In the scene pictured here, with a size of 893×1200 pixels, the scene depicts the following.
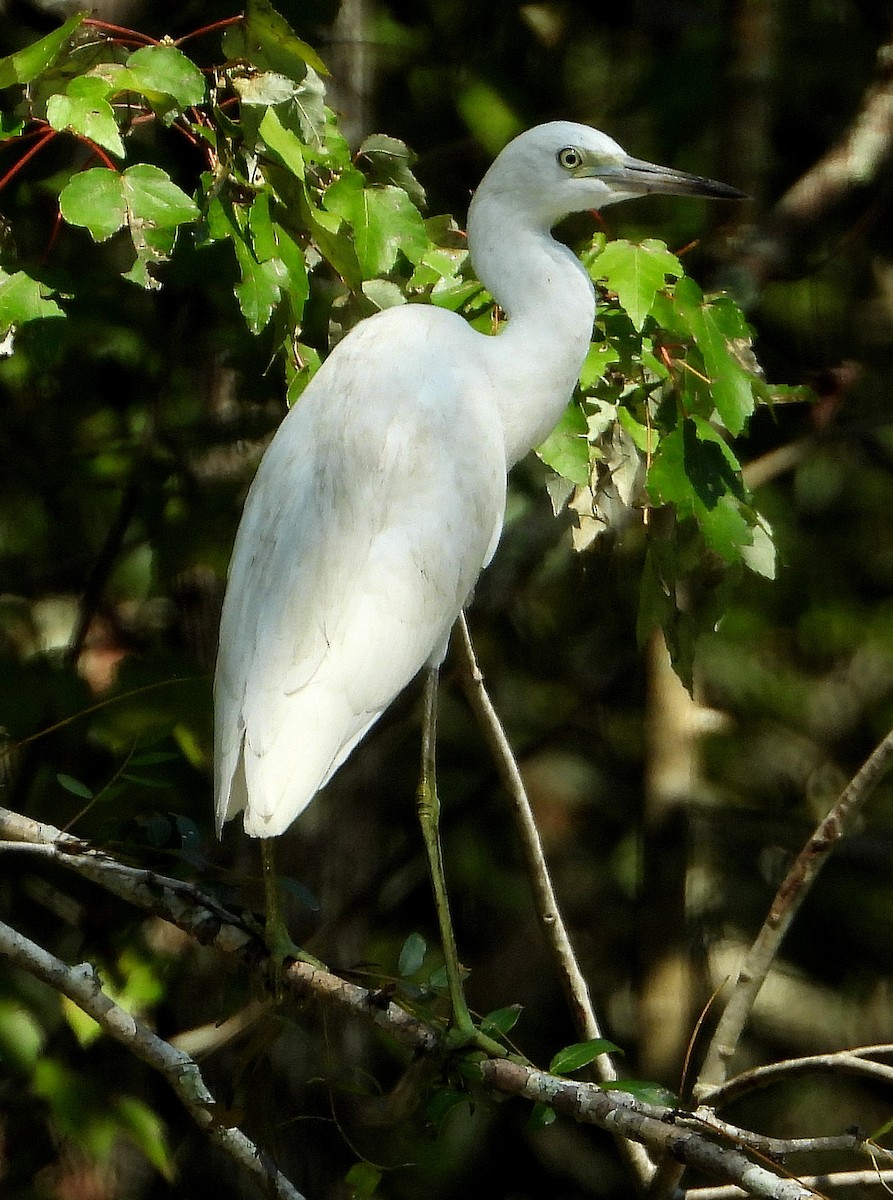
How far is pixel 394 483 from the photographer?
6.95ft

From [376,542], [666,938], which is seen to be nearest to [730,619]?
[666,938]

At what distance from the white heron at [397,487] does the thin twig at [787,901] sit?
17.7 inches

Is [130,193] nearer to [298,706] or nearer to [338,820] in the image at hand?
[298,706]

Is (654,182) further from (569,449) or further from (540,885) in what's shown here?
(540,885)

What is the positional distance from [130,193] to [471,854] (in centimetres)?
213

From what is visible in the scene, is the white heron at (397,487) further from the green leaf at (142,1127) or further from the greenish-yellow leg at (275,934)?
A: the green leaf at (142,1127)

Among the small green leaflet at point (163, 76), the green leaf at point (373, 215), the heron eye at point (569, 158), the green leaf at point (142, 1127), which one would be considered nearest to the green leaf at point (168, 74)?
the small green leaflet at point (163, 76)

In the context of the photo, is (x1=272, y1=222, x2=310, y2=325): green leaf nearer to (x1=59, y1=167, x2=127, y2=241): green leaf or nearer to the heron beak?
(x1=59, y1=167, x2=127, y2=241): green leaf

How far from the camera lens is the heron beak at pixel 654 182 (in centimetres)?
228

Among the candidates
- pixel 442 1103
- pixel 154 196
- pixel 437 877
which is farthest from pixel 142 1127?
pixel 154 196

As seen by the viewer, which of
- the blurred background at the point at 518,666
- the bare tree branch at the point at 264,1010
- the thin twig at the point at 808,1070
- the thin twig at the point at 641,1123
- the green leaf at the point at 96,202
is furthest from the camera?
the blurred background at the point at 518,666

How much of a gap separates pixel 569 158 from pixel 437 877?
3.71 feet

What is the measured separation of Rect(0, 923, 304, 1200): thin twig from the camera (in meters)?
1.76

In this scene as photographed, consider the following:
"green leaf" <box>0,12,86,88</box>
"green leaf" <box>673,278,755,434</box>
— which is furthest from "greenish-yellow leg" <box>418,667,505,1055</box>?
"green leaf" <box>0,12,86,88</box>
